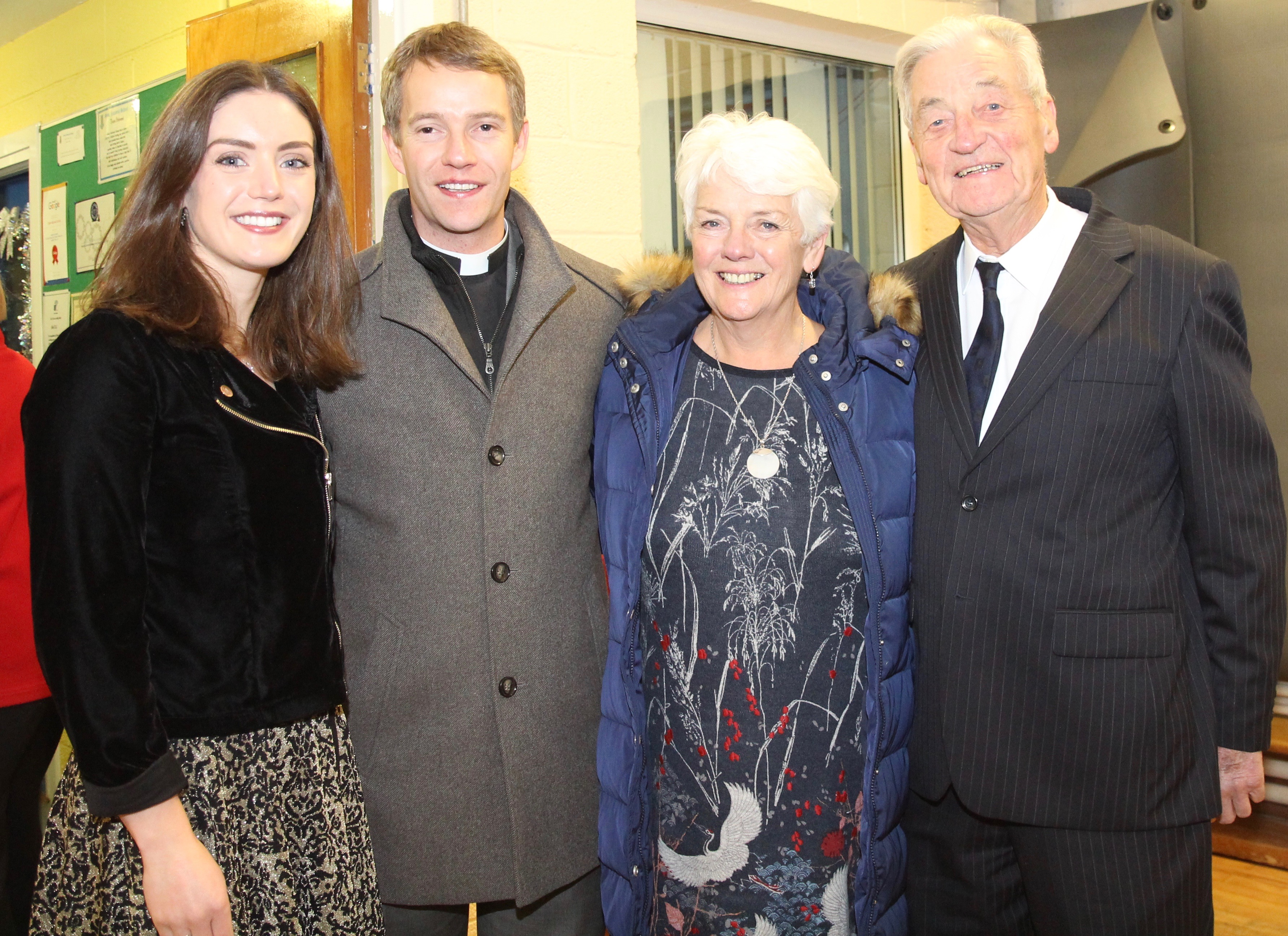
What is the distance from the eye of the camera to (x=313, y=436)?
150cm

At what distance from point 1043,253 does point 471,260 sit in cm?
98

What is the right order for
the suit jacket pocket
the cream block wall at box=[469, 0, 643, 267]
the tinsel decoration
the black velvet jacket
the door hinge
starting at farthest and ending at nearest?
the tinsel decoration < the cream block wall at box=[469, 0, 643, 267] < the door hinge < the suit jacket pocket < the black velvet jacket

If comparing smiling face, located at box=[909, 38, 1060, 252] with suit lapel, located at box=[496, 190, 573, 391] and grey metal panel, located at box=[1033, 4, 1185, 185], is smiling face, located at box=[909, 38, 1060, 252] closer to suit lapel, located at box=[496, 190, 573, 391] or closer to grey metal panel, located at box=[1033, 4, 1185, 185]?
suit lapel, located at box=[496, 190, 573, 391]

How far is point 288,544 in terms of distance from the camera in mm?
1422

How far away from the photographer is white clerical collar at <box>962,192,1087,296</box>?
1733 millimetres

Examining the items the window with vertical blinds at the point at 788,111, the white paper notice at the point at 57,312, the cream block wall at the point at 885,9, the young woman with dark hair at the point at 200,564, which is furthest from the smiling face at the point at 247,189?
the white paper notice at the point at 57,312

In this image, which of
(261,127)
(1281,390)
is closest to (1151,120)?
(1281,390)

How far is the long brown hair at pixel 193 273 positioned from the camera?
136 centimetres

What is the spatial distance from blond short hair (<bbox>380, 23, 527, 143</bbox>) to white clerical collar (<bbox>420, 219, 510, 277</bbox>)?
19 centimetres

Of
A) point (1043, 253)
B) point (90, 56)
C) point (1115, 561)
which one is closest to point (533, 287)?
point (1043, 253)

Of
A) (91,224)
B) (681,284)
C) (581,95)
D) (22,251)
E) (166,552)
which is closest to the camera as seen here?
(166,552)

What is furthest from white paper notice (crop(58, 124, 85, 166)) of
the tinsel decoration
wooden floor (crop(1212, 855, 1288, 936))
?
wooden floor (crop(1212, 855, 1288, 936))

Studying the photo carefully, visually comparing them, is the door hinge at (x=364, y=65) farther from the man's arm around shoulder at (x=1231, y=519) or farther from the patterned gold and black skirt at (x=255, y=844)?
the man's arm around shoulder at (x=1231, y=519)

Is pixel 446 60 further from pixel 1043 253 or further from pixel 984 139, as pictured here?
pixel 1043 253
